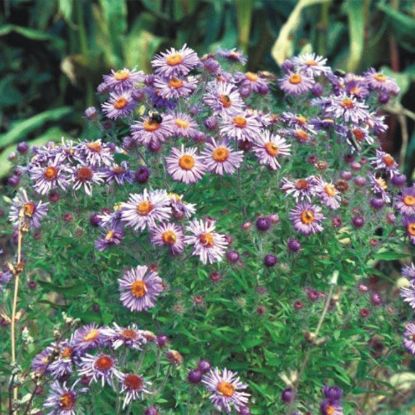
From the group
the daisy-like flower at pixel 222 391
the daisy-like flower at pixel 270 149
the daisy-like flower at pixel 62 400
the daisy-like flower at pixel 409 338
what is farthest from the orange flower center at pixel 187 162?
the daisy-like flower at pixel 409 338

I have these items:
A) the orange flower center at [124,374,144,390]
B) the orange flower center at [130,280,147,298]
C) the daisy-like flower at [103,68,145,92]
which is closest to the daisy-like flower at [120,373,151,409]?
the orange flower center at [124,374,144,390]

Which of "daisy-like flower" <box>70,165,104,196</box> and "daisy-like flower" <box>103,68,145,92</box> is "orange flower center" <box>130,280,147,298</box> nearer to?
"daisy-like flower" <box>70,165,104,196</box>

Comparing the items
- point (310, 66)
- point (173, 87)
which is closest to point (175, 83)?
point (173, 87)

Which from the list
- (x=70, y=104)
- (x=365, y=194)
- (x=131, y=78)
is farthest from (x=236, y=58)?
(x=70, y=104)

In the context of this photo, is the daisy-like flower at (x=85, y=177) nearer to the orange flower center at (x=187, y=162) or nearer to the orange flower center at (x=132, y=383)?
the orange flower center at (x=187, y=162)

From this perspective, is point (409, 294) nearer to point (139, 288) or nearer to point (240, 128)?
point (240, 128)

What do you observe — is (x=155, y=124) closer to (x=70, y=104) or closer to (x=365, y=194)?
(x=365, y=194)

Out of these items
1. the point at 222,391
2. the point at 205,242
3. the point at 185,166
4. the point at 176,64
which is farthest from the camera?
the point at 176,64
